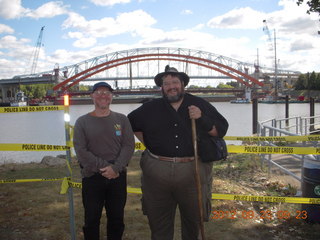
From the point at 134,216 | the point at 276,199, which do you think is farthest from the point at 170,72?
the point at 134,216

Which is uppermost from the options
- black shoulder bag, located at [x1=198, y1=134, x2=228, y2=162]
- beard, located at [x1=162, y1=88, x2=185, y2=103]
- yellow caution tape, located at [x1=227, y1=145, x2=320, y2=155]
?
beard, located at [x1=162, y1=88, x2=185, y2=103]

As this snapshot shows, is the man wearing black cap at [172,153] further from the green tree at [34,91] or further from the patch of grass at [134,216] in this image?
the green tree at [34,91]

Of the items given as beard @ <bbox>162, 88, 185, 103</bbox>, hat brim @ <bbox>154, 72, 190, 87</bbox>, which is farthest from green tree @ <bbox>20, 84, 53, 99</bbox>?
beard @ <bbox>162, 88, 185, 103</bbox>

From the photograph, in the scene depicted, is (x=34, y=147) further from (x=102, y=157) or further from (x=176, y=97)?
(x=176, y=97)

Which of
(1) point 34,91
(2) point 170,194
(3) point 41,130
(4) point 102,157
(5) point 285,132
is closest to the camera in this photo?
(2) point 170,194

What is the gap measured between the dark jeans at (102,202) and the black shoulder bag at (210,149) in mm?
1002

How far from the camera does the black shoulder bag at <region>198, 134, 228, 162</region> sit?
3.23 meters

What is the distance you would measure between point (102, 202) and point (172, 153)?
3.45ft

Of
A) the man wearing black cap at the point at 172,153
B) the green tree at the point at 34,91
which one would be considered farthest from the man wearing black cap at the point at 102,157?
the green tree at the point at 34,91

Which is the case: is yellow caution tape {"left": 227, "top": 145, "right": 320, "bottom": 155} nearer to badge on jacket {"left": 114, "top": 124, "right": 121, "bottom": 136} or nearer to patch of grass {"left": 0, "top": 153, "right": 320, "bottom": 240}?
patch of grass {"left": 0, "top": 153, "right": 320, "bottom": 240}

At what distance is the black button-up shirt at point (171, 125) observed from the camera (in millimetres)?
3205

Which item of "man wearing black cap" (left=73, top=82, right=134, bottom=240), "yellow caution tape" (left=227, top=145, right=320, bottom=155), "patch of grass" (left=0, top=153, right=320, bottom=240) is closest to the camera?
"man wearing black cap" (left=73, top=82, right=134, bottom=240)

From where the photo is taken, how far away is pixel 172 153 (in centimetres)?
320

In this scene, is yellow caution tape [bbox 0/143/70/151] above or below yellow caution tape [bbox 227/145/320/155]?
above
